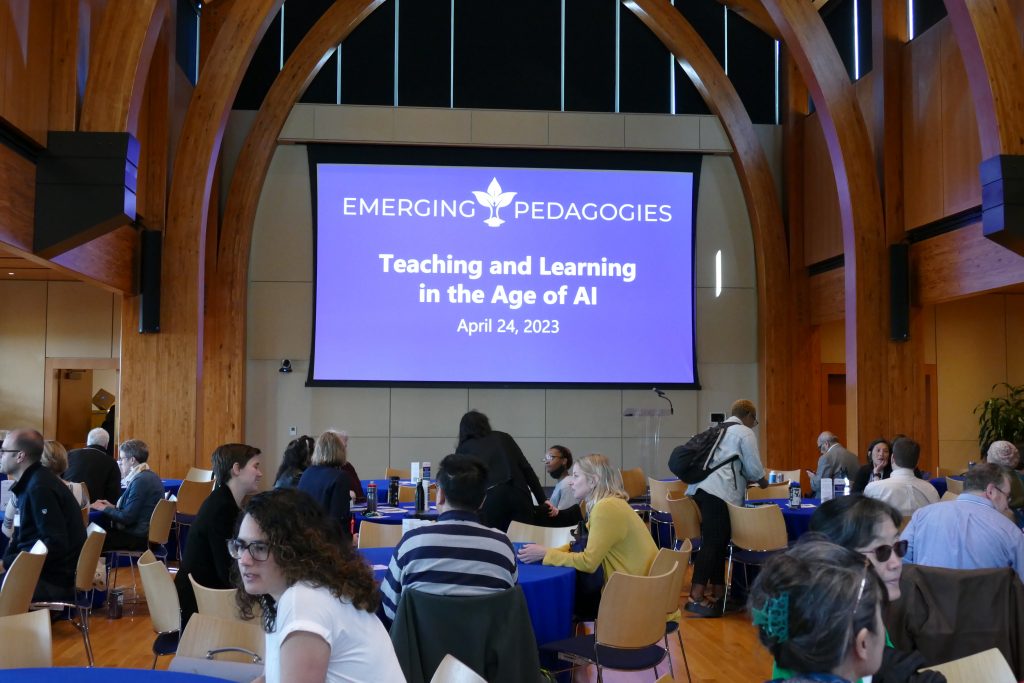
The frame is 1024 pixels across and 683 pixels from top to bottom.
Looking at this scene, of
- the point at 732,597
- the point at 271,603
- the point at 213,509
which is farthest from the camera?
the point at 732,597

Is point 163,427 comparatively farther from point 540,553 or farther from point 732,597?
point 540,553

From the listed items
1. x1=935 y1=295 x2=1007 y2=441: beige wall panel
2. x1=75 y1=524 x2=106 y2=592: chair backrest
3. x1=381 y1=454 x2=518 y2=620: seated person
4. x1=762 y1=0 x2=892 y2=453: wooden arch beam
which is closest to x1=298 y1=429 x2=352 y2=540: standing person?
x1=75 y1=524 x2=106 y2=592: chair backrest

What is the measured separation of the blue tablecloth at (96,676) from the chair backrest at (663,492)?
17.4ft

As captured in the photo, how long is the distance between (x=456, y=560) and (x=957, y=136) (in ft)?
25.7

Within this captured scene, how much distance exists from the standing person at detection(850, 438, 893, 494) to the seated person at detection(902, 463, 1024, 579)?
3769 mm

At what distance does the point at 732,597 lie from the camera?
24.1 feet

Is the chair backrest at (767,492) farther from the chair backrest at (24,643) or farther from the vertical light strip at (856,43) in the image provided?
the chair backrest at (24,643)

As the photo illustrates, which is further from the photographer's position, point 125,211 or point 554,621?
point 125,211

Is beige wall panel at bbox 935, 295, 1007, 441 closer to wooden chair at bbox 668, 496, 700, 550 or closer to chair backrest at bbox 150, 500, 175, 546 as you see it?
wooden chair at bbox 668, 496, 700, 550

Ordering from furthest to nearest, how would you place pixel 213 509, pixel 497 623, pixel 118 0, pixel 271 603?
pixel 118 0, pixel 213 509, pixel 497 623, pixel 271 603


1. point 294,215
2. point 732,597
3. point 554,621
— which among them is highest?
point 294,215

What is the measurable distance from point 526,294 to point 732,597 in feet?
18.5

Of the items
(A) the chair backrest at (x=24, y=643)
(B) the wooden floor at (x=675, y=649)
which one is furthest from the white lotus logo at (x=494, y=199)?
(A) the chair backrest at (x=24, y=643)

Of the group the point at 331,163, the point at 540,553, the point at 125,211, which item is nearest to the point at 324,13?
the point at 331,163
